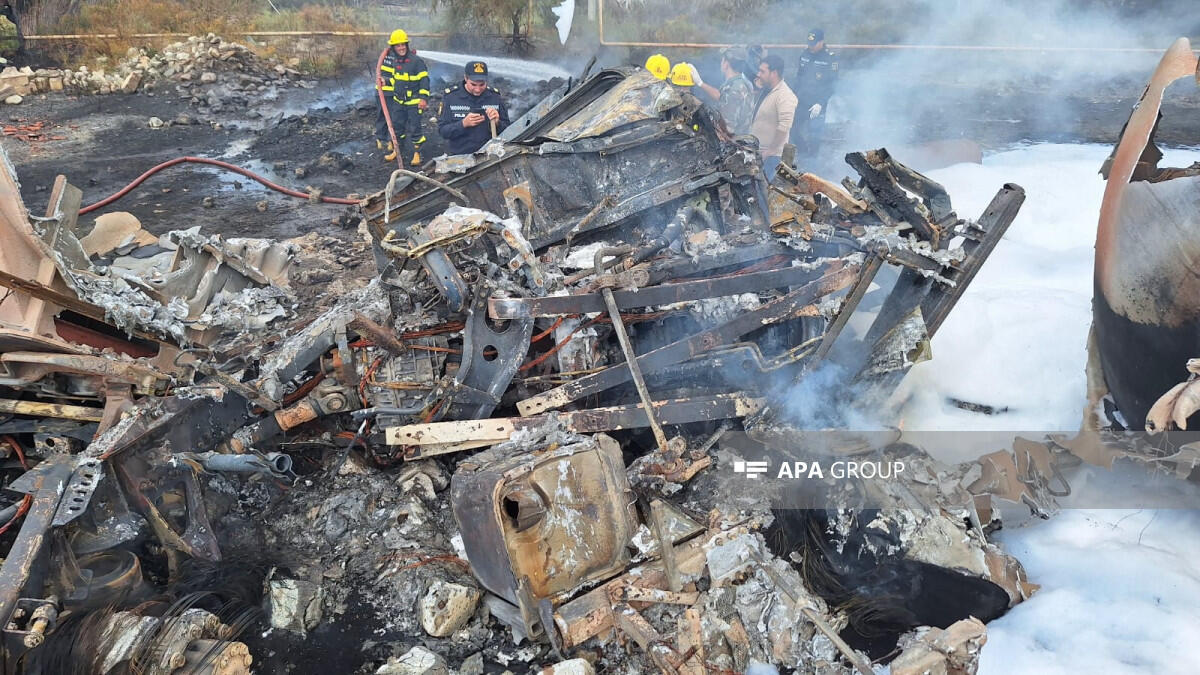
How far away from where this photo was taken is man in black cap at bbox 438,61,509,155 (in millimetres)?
7965

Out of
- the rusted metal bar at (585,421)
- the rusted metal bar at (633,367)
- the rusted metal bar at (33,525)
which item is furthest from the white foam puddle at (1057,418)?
the rusted metal bar at (33,525)

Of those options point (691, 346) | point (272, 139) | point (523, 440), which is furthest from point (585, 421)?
point (272, 139)

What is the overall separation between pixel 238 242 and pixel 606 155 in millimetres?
3135

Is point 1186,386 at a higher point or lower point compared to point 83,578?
higher

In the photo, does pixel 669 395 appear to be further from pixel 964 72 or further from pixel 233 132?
pixel 964 72

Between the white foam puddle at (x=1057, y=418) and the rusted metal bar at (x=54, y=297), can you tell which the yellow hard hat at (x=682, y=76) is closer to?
the white foam puddle at (x=1057, y=418)

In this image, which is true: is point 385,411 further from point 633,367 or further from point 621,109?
point 621,109

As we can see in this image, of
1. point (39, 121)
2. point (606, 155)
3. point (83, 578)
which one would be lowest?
point (39, 121)

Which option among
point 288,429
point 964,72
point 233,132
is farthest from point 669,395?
point 964,72

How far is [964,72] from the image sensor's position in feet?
41.8

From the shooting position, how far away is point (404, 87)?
29.1 feet

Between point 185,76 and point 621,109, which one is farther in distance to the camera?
point 185,76

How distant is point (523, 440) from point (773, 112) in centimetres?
490

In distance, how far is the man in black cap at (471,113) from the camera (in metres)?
7.96
